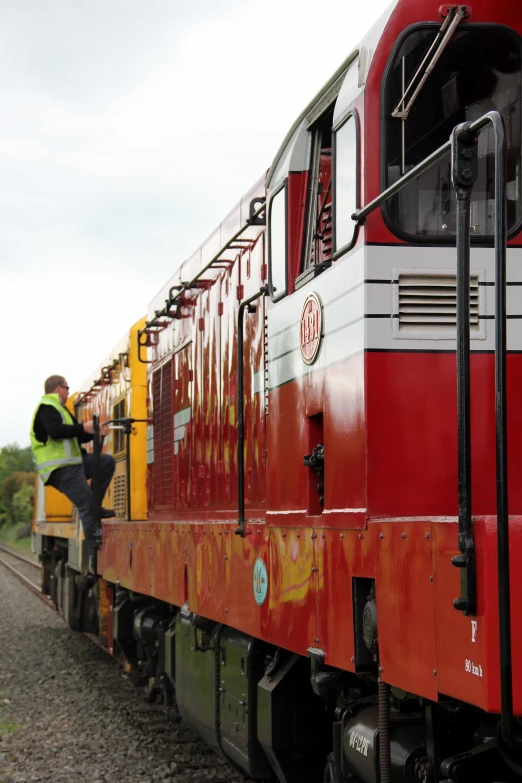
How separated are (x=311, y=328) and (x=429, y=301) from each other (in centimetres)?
77

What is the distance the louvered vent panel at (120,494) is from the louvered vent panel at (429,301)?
7100mm

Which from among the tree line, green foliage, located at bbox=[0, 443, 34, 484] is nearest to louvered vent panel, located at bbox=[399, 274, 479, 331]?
the tree line

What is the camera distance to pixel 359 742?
3922mm

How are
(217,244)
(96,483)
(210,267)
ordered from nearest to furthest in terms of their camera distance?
(217,244) < (210,267) < (96,483)

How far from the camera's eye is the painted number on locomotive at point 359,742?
3.85 m

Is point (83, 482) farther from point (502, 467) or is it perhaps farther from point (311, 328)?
point (502, 467)

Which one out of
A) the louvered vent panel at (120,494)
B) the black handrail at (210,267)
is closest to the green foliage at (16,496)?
the louvered vent panel at (120,494)

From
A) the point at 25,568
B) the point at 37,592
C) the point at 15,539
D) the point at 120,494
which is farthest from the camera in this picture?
the point at 15,539

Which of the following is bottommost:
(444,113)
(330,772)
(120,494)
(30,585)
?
(30,585)

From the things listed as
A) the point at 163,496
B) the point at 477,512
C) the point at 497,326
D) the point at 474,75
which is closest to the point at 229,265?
the point at 163,496

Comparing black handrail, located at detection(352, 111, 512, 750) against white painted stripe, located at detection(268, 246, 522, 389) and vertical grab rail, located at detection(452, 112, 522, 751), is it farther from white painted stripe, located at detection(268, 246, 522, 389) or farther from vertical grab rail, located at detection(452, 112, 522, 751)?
white painted stripe, located at detection(268, 246, 522, 389)

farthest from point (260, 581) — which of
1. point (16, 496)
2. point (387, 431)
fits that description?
point (16, 496)

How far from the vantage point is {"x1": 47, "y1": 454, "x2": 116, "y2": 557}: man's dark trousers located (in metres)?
10.0

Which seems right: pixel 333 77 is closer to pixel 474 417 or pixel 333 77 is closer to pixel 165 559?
pixel 474 417
